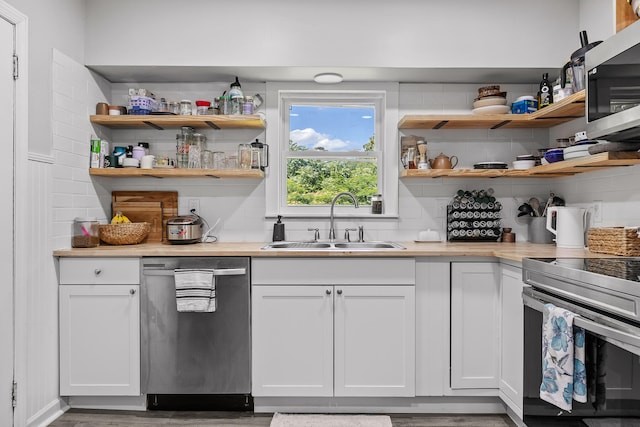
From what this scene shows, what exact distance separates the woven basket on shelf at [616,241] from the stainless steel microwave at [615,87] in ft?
1.52

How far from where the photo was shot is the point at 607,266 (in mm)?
1713

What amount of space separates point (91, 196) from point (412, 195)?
219 cm

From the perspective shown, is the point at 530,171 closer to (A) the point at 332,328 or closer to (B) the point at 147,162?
(A) the point at 332,328

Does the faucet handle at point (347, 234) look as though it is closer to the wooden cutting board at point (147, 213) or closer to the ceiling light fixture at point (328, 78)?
the ceiling light fixture at point (328, 78)

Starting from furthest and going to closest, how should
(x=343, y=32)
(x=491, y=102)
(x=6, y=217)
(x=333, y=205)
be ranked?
(x=333, y=205), (x=491, y=102), (x=343, y=32), (x=6, y=217)

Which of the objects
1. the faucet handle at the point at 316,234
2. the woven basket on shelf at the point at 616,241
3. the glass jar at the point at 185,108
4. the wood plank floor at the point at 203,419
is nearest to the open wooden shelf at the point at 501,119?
the woven basket on shelf at the point at 616,241

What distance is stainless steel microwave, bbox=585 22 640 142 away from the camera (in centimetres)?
167

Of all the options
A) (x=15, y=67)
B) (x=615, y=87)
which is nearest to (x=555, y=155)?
(x=615, y=87)

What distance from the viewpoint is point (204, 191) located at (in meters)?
3.15

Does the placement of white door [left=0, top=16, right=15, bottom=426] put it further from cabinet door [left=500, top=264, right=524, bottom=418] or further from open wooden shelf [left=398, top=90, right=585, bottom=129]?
cabinet door [left=500, top=264, right=524, bottom=418]

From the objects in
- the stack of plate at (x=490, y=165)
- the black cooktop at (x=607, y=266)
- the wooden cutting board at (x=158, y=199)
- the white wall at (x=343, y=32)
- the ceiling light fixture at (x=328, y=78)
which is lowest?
the black cooktop at (x=607, y=266)

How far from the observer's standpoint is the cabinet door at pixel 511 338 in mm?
2194

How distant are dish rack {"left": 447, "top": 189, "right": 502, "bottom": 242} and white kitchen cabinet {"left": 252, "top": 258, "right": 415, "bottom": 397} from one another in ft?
2.44

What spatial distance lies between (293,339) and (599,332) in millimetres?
1528
